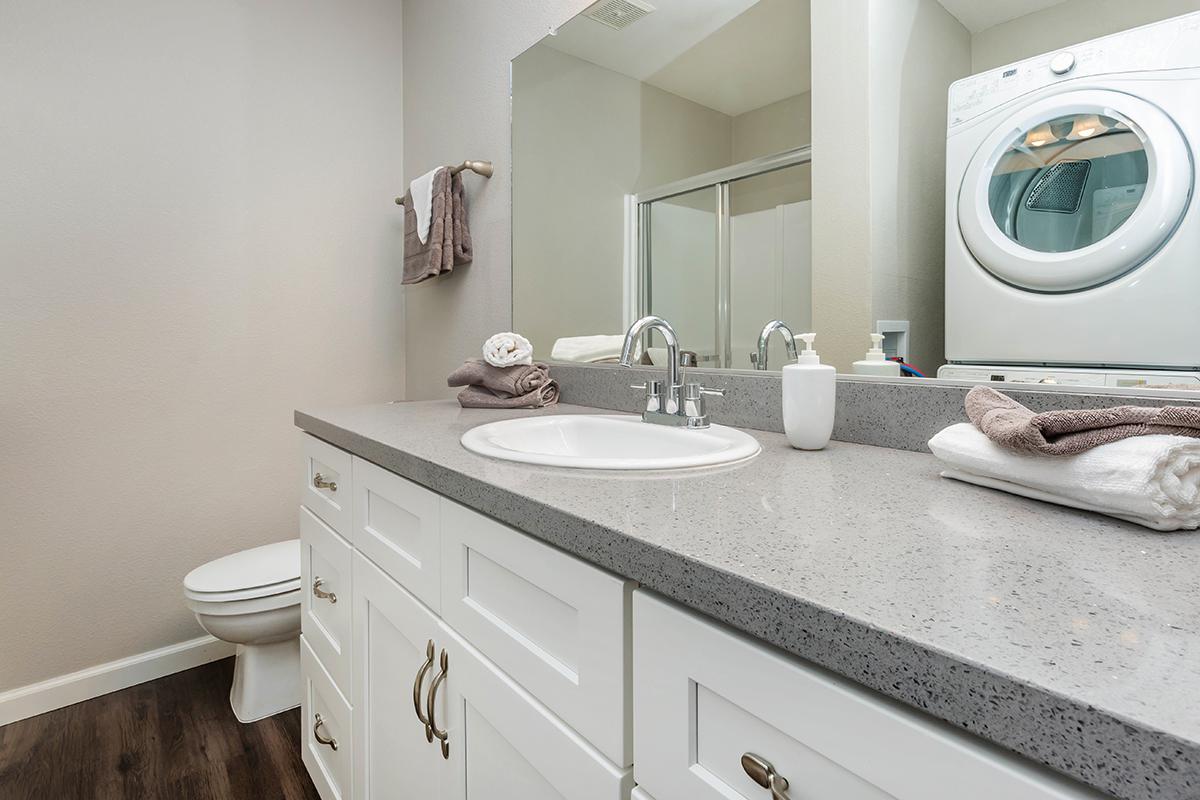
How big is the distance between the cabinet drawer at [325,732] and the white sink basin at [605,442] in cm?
60

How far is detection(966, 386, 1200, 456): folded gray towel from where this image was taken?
55cm

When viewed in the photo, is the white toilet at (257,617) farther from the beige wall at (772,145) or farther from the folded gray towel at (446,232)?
the beige wall at (772,145)

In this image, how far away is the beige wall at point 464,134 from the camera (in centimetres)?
192

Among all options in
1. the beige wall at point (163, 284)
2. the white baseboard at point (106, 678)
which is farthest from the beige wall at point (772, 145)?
the white baseboard at point (106, 678)

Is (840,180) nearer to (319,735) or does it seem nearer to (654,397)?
(654,397)

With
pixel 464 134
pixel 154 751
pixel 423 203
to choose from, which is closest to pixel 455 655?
pixel 154 751

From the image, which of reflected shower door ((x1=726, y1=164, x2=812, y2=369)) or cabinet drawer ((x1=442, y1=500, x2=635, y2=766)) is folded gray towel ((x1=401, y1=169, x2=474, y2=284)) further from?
cabinet drawer ((x1=442, y1=500, x2=635, y2=766))

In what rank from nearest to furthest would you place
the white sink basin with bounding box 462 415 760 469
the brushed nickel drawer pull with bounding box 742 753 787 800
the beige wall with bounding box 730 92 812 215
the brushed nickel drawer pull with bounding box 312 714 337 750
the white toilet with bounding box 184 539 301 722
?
1. the brushed nickel drawer pull with bounding box 742 753 787 800
2. the white sink basin with bounding box 462 415 760 469
3. the beige wall with bounding box 730 92 812 215
4. the brushed nickel drawer pull with bounding box 312 714 337 750
5. the white toilet with bounding box 184 539 301 722

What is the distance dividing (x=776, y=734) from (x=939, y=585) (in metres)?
0.15

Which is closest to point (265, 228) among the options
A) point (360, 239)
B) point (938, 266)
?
point (360, 239)

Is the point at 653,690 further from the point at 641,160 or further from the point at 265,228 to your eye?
the point at 265,228

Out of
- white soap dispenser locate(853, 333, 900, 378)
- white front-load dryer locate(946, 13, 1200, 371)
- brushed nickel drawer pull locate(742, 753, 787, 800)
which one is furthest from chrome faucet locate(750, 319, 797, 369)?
brushed nickel drawer pull locate(742, 753, 787, 800)

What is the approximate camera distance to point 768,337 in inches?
45.8

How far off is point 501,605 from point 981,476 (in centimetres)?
54
